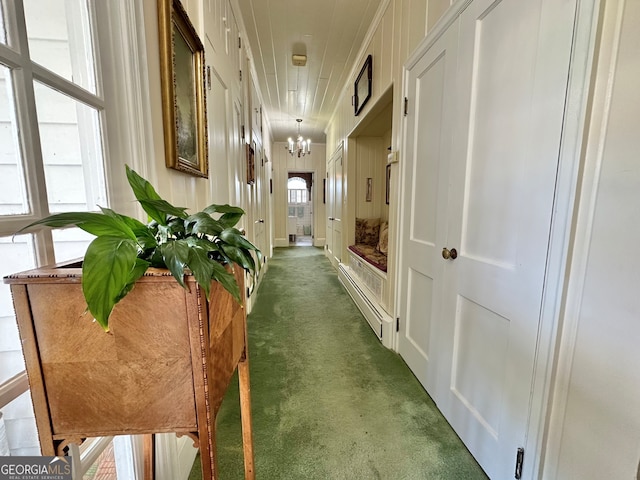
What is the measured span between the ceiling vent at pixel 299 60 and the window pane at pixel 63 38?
2.74 meters

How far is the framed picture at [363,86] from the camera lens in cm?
265

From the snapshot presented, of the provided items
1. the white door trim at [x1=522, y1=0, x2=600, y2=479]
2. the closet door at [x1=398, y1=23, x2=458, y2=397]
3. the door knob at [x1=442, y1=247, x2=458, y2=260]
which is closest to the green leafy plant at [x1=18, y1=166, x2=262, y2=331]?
the white door trim at [x1=522, y1=0, x2=600, y2=479]

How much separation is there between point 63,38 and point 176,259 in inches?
30.9

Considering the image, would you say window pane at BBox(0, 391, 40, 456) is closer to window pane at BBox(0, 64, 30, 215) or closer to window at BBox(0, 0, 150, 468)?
window at BBox(0, 0, 150, 468)

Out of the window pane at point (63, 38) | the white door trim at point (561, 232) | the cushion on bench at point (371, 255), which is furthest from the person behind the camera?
the cushion on bench at point (371, 255)

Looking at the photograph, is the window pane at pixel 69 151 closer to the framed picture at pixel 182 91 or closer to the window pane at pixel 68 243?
the window pane at pixel 68 243

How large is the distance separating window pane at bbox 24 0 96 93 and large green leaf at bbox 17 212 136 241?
50cm

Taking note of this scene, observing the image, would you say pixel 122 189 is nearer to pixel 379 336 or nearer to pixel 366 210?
pixel 379 336

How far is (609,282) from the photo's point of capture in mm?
721

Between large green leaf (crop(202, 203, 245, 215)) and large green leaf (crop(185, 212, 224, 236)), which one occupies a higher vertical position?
large green leaf (crop(202, 203, 245, 215))

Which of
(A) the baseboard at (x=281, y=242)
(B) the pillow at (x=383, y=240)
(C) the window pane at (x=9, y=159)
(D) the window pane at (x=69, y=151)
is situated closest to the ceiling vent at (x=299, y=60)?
(B) the pillow at (x=383, y=240)

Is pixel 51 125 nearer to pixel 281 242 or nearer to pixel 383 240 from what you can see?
pixel 383 240

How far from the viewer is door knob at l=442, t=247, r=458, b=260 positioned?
1.35 m

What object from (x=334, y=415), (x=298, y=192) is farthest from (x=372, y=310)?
(x=298, y=192)
